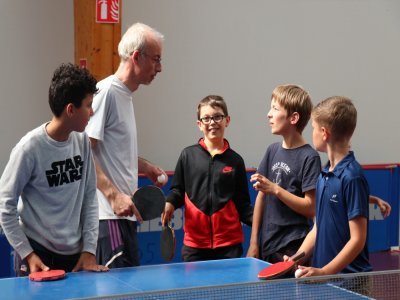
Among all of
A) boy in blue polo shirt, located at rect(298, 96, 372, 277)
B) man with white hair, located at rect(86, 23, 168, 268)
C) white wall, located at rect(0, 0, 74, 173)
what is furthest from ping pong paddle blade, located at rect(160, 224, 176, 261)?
white wall, located at rect(0, 0, 74, 173)

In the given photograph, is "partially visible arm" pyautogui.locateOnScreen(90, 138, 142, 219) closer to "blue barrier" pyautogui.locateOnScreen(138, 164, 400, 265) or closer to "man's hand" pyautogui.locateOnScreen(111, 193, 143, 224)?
"man's hand" pyautogui.locateOnScreen(111, 193, 143, 224)

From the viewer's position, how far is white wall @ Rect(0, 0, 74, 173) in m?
8.02

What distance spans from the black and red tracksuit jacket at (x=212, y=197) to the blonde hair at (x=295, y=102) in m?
0.59

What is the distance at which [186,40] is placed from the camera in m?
8.84

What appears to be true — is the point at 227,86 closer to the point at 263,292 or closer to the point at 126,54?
the point at 126,54

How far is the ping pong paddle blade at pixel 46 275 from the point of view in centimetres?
346

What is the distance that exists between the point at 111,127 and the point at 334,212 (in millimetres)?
1355

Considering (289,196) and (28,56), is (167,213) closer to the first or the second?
(289,196)

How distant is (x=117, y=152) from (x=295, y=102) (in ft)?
3.60

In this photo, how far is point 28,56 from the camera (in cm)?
812

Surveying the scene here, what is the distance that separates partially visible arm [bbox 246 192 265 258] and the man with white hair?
68cm

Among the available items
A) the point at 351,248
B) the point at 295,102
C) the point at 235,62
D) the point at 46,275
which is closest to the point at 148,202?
the point at 46,275

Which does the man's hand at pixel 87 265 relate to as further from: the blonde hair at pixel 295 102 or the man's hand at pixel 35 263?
the blonde hair at pixel 295 102

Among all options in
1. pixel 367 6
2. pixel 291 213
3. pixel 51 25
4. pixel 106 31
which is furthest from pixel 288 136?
pixel 367 6
